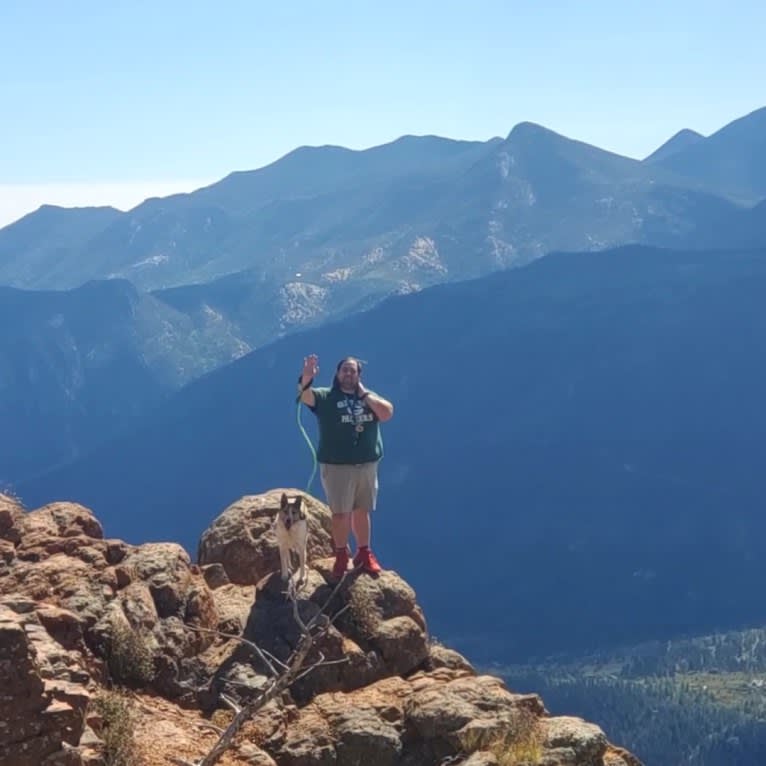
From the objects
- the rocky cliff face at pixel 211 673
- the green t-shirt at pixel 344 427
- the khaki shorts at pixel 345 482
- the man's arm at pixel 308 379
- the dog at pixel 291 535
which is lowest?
the rocky cliff face at pixel 211 673

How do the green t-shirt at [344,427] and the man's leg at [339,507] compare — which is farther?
the man's leg at [339,507]

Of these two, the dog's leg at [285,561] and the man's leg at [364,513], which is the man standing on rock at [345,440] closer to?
the man's leg at [364,513]

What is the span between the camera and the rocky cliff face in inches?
473

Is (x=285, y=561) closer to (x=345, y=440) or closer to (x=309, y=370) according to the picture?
(x=345, y=440)

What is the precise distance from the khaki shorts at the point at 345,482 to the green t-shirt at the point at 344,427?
14cm

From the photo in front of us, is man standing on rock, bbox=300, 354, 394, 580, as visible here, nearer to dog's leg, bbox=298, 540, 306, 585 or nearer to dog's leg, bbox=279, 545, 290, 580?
dog's leg, bbox=298, 540, 306, 585

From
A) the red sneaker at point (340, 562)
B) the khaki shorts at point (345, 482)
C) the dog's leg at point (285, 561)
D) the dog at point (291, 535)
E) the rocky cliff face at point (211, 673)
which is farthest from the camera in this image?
the red sneaker at point (340, 562)

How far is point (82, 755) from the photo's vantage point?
1149cm

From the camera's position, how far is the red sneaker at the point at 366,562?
1819 cm

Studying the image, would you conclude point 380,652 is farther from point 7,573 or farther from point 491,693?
point 7,573

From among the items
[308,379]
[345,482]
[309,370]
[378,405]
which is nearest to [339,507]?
[345,482]

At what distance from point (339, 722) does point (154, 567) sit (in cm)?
465

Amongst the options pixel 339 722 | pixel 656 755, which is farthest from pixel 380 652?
pixel 656 755

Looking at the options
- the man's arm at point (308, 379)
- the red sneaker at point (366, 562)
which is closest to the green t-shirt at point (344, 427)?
the man's arm at point (308, 379)
